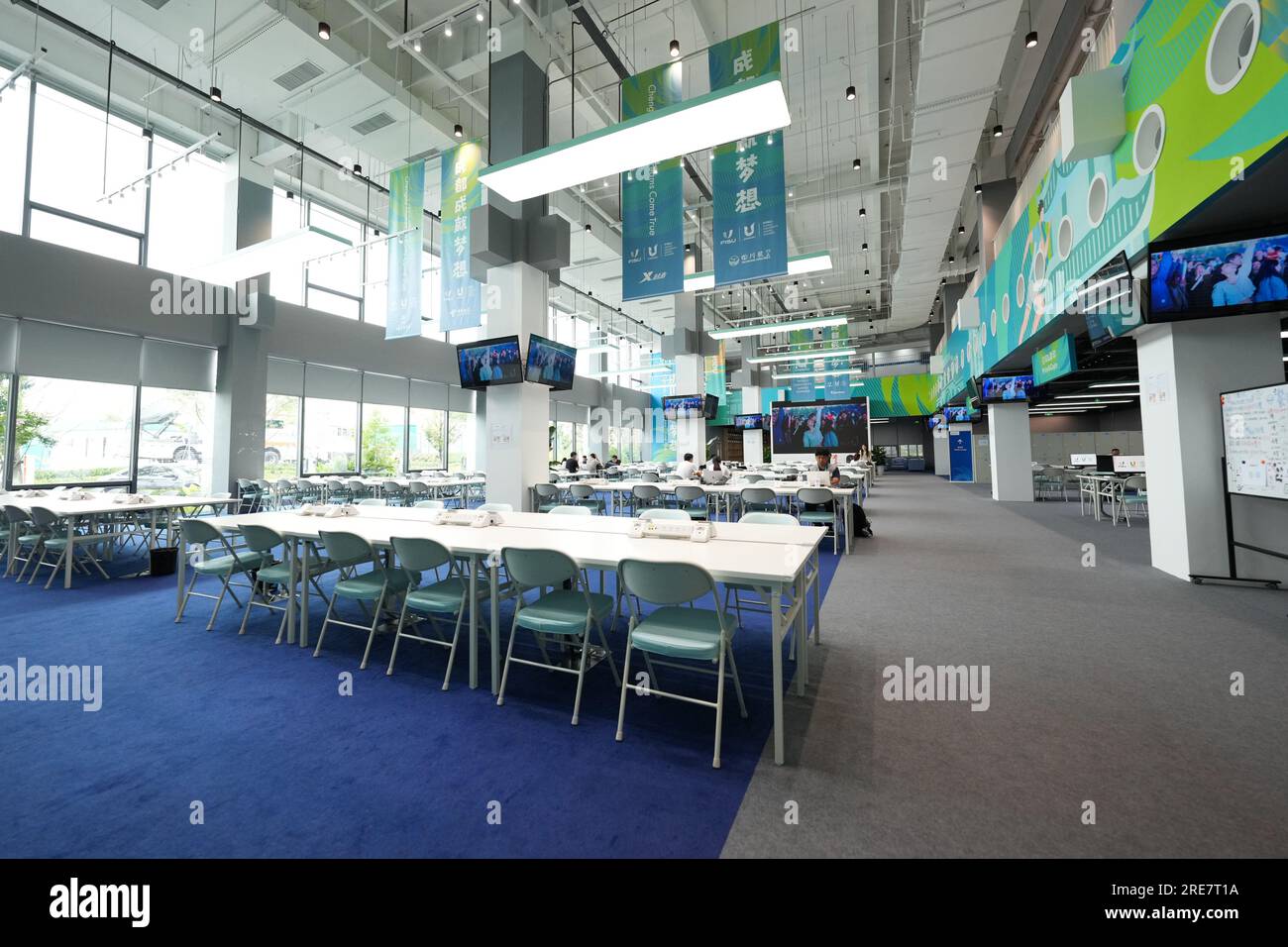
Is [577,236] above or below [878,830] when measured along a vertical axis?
above

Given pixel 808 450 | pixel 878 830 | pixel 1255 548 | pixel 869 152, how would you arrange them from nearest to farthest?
pixel 878 830
pixel 1255 548
pixel 869 152
pixel 808 450

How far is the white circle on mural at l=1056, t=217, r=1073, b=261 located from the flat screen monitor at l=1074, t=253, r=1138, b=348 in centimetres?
89

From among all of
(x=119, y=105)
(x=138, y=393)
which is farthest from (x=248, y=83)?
(x=138, y=393)

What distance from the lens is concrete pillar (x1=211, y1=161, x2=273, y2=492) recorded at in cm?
861

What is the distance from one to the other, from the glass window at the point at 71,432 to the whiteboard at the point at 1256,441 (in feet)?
44.8

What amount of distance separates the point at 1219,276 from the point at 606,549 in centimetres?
523

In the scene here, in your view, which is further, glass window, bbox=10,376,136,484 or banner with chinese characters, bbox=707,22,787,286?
glass window, bbox=10,376,136,484

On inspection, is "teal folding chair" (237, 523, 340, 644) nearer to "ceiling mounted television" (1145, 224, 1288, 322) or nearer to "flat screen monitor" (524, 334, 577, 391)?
"flat screen monitor" (524, 334, 577, 391)

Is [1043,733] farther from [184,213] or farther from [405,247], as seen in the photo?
[184,213]

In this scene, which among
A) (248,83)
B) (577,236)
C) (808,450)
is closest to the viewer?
(248,83)

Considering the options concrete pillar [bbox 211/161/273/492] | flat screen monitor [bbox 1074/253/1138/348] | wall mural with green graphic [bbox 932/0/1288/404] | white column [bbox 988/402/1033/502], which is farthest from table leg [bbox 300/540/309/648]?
white column [bbox 988/402/1033/502]
